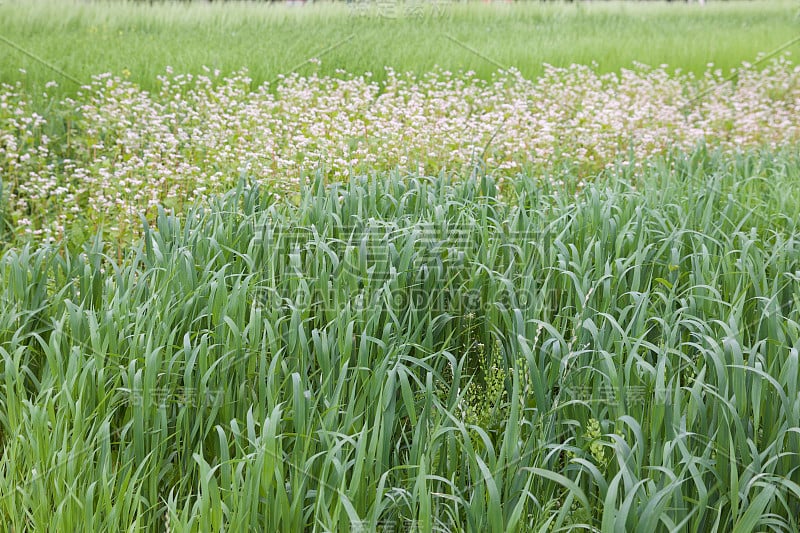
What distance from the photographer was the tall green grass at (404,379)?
6.57ft

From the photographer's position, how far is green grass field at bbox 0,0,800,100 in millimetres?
7301

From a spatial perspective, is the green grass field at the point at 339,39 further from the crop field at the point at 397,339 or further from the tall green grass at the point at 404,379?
the tall green grass at the point at 404,379

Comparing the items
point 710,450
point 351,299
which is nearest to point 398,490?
point 710,450

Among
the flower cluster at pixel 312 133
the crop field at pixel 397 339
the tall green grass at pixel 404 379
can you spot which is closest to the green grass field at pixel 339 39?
the flower cluster at pixel 312 133

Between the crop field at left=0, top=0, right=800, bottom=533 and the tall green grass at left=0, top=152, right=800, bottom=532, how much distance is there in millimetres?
14

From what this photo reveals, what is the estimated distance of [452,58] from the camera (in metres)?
7.91

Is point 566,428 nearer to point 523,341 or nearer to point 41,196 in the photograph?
point 523,341

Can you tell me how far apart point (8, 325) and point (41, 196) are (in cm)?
235

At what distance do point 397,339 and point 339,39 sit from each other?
5.86 m

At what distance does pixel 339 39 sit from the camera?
7.96 metres

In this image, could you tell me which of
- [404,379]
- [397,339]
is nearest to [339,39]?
[397,339]

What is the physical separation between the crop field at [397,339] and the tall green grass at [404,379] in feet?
0.05

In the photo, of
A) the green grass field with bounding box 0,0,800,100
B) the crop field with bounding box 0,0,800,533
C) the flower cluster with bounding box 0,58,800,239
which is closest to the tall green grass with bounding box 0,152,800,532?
the crop field with bounding box 0,0,800,533

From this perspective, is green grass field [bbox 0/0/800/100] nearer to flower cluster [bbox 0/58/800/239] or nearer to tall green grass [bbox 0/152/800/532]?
flower cluster [bbox 0/58/800/239]
